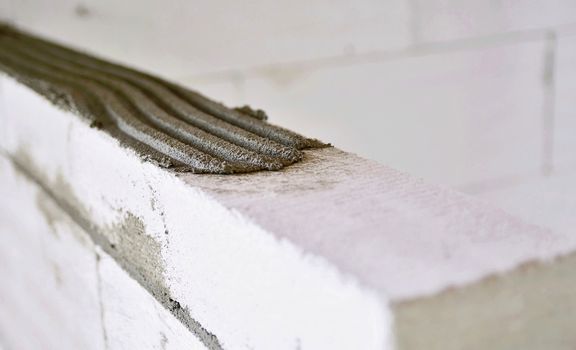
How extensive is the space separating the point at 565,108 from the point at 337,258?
265cm

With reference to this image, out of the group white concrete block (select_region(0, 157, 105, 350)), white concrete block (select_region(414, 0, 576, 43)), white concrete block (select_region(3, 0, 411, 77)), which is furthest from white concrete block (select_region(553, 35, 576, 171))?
white concrete block (select_region(0, 157, 105, 350))

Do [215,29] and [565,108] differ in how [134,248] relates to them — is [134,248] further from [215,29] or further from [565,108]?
[565,108]

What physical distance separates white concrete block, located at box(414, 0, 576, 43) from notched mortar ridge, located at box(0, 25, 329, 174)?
135 centimetres

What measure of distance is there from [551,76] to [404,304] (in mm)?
2622

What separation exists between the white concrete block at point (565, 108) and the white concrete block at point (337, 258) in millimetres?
2313

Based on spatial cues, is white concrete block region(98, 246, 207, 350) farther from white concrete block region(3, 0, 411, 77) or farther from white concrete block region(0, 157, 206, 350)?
white concrete block region(3, 0, 411, 77)

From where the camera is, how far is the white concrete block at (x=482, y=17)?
2.44m

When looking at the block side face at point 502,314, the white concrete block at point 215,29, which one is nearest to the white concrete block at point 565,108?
the white concrete block at point 215,29

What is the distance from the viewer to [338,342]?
49cm

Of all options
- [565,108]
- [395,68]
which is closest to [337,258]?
[395,68]

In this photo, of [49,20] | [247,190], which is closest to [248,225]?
[247,190]

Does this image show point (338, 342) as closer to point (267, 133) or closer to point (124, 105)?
point (267, 133)

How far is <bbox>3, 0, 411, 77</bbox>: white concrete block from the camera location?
1976 millimetres

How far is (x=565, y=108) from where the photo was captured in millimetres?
2865
